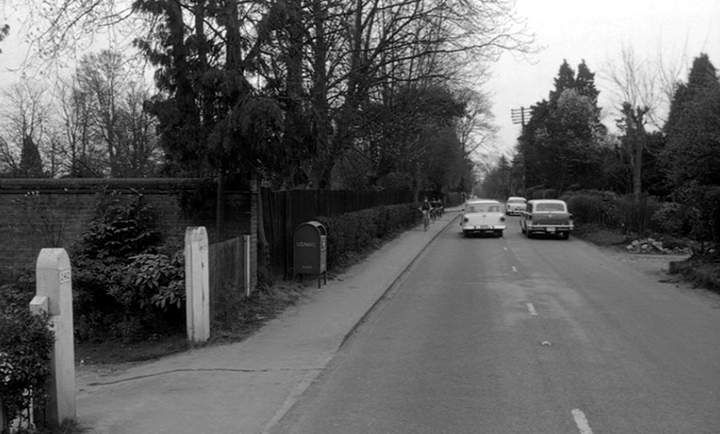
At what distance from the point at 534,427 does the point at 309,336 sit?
15.2ft

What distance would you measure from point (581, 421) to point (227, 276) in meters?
6.40

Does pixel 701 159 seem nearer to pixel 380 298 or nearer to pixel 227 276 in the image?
pixel 380 298

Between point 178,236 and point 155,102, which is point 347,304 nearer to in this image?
point 178,236

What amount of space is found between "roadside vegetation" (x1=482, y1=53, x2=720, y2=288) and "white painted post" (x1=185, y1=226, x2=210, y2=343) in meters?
11.3

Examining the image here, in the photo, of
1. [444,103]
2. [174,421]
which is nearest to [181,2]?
[174,421]

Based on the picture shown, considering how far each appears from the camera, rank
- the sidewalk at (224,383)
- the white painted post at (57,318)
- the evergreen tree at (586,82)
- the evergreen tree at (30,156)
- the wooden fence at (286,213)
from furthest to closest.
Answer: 1. the evergreen tree at (586,82)
2. the evergreen tree at (30,156)
3. the wooden fence at (286,213)
4. the sidewalk at (224,383)
5. the white painted post at (57,318)

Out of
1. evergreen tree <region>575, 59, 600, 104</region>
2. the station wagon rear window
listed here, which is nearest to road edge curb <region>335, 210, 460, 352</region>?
the station wagon rear window

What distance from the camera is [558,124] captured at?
196ft

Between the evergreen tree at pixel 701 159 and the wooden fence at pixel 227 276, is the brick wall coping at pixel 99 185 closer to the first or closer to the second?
the wooden fence at pixel 227 276

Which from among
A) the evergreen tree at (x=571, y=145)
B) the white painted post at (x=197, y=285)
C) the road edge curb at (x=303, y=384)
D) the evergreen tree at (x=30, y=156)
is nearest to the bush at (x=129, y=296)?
the white painted post at (x=197, y=285)

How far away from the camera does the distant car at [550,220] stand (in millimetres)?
30766

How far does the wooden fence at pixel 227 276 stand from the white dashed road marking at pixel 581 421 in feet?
18.0

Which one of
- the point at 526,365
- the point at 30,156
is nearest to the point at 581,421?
the point at 526,365

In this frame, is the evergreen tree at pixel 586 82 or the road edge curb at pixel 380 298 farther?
the evergreen tree at pixel 586 82
